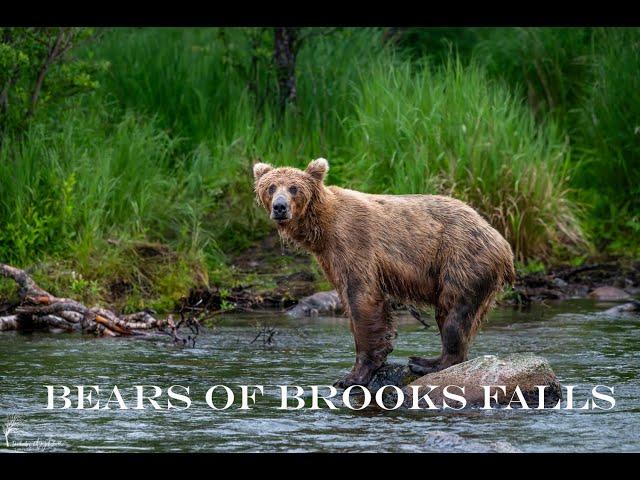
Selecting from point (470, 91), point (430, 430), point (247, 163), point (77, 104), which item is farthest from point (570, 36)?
point (430, 430)

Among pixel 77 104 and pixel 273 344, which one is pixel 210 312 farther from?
pixel 77 104

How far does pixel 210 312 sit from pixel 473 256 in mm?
3674

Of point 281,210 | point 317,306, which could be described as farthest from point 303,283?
point 281,210

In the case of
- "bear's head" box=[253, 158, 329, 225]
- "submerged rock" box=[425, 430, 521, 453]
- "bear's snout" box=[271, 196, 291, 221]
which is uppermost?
"bear's head" box=[253, 158, 329, 225]

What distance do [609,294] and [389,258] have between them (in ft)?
15.1

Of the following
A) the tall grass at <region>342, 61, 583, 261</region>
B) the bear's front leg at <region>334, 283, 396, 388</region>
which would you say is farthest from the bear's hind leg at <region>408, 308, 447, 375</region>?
the tall grass at <region>342, 61, 583, 261</region>

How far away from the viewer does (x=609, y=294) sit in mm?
12617

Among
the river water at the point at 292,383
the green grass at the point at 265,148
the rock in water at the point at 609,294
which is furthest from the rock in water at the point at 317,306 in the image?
the rock in water at the point at 609,294

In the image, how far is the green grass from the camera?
11.9 meters

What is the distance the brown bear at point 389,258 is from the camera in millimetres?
8523

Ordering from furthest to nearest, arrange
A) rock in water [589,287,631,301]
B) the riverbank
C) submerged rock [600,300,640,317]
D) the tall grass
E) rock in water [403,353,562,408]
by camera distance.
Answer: the tall grass → rock in water [589,287,631,301] → the riverbank → submerged rock [600,300,640,317] → rock in water [403,353,562,408]

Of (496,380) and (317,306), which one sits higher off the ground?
(317,306)

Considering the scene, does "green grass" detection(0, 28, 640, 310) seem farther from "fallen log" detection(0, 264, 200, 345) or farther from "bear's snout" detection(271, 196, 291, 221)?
"bear's snout" detection(271, 196, 291, 221)

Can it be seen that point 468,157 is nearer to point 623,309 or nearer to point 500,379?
point 623,309
